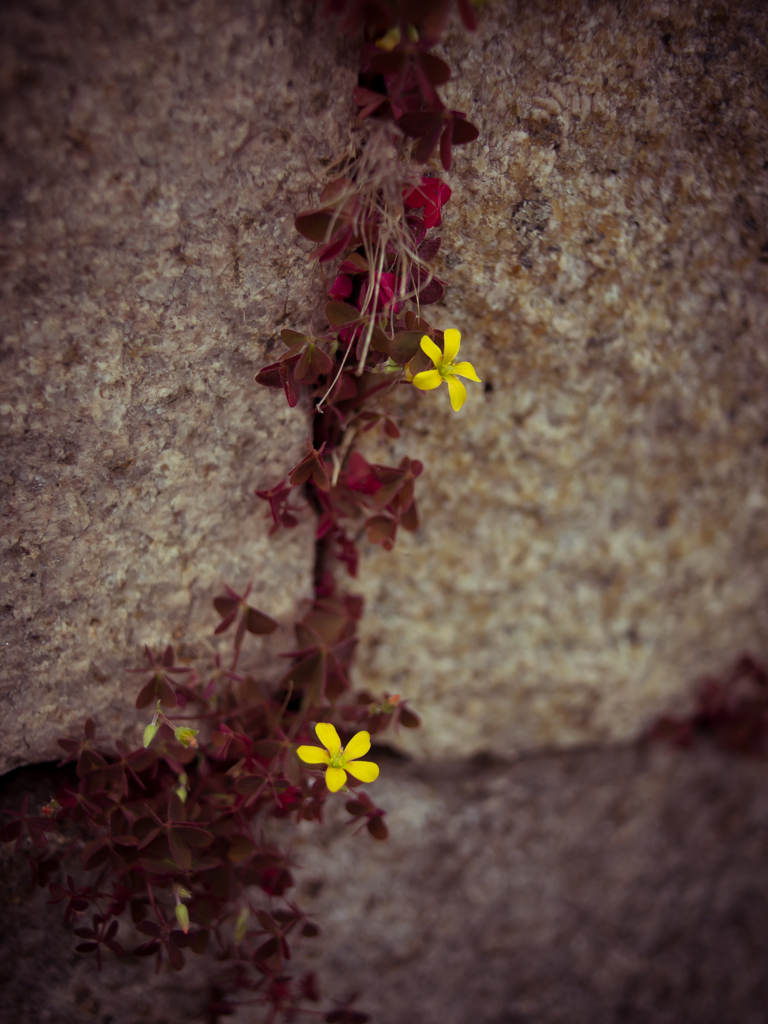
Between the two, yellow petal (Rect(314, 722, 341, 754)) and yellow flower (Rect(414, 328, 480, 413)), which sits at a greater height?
yellow flower (Rect(414, 328, 480, 413))

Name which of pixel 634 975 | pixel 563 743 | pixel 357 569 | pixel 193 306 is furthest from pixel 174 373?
pixel 634 975

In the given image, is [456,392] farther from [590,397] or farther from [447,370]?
[590,397]

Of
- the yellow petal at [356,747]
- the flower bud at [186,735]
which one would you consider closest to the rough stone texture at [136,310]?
the flower bud at [186,735]

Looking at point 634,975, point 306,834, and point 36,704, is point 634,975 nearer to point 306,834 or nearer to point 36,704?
point 306,834

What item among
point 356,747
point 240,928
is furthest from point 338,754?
point 240,928

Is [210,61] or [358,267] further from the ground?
[210,61]

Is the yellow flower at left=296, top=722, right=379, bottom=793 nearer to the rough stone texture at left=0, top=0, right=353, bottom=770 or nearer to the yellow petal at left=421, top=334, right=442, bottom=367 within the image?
the rough stone texture at left=0, top=0, right=353, bottom=770

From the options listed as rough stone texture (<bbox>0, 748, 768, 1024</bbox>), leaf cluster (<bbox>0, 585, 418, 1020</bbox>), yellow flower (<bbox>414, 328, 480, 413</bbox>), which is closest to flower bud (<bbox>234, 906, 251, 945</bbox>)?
leaf cluster (<bbox>0, 585, 418, 1020</bbox>)

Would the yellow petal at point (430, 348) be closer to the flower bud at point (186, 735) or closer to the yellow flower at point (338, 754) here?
the yellow flower at point (338, 754)
